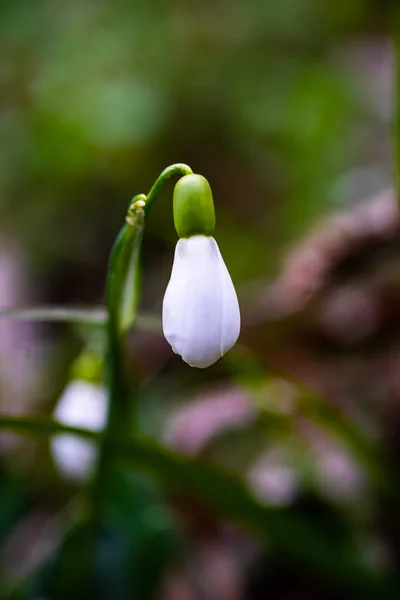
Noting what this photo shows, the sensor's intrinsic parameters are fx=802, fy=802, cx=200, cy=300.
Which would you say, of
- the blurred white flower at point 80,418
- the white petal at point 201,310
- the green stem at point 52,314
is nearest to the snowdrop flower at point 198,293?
the white petal at point 201,310

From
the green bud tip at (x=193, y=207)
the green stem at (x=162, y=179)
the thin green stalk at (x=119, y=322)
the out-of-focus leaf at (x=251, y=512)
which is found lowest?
the out-of-focus leaf at (x=251, y=512)

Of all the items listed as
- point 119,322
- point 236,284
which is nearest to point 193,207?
point 119,322

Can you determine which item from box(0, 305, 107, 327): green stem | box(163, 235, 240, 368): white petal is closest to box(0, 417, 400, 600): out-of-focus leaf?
box(0, 305, 107, 327): green stem

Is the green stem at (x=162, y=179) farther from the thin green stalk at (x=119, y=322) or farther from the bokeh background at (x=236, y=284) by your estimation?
the bokeh background at (x=236, y=284)

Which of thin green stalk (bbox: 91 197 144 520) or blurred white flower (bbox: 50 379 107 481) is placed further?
blurred white flower (bbox: 50 379 107 481)

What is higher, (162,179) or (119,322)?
(162,179)

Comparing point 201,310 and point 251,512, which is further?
point 251,512

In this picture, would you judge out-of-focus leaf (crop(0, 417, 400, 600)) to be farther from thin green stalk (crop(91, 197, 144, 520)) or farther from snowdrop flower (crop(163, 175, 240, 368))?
snowdrop flower (crop(163, 175, 240, 368))

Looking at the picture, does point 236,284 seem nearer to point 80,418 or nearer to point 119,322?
point 80,418
